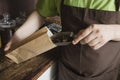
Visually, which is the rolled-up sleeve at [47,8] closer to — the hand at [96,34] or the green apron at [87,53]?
the green apron at [87,53]

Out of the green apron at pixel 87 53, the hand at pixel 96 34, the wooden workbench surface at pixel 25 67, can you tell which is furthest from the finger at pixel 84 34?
the wooden workbench surface at pixel 25 67

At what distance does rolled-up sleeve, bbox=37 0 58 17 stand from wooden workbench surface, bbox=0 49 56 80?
193 mm

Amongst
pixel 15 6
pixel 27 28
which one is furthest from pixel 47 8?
pixel 15 6

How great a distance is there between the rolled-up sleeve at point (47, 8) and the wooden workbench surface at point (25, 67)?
0.19 m

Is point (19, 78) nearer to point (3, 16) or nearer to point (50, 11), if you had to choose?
point (50, 11)

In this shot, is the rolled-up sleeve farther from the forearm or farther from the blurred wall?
the blurred wall

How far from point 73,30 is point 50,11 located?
17 cm

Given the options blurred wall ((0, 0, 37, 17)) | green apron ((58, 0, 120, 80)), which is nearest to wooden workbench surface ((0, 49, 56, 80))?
green apron ((58, 0, 120, 80))

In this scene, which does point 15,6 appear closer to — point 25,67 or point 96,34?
point 25,67

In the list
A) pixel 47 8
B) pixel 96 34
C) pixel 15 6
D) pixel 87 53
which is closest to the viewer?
pixel 96 34

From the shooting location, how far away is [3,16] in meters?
1.27

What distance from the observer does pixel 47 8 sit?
87 cm

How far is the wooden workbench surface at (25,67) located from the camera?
30.2 inches

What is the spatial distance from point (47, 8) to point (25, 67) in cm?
27
